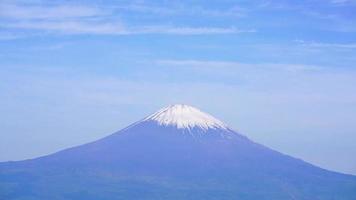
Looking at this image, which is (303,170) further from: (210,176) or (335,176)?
(210,176)

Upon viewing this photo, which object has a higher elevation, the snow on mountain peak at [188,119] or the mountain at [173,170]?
the snow on mountain peak at [188,119]

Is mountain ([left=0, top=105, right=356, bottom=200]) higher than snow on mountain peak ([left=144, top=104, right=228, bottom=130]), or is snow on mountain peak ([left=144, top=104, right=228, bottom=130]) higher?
snow on mountain peak ([left=144, top=104, right=228, bottom=130])

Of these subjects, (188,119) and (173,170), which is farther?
(188,119)

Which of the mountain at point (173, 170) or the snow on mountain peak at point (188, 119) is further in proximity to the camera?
the snow on mountain peak at point (188, 119)

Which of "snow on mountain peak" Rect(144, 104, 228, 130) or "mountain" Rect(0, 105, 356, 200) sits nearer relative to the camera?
"mountain" Rect(0, 105, 356, 200)

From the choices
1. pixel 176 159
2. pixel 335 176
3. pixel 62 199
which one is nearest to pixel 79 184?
pixel 62 199

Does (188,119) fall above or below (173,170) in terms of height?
above
